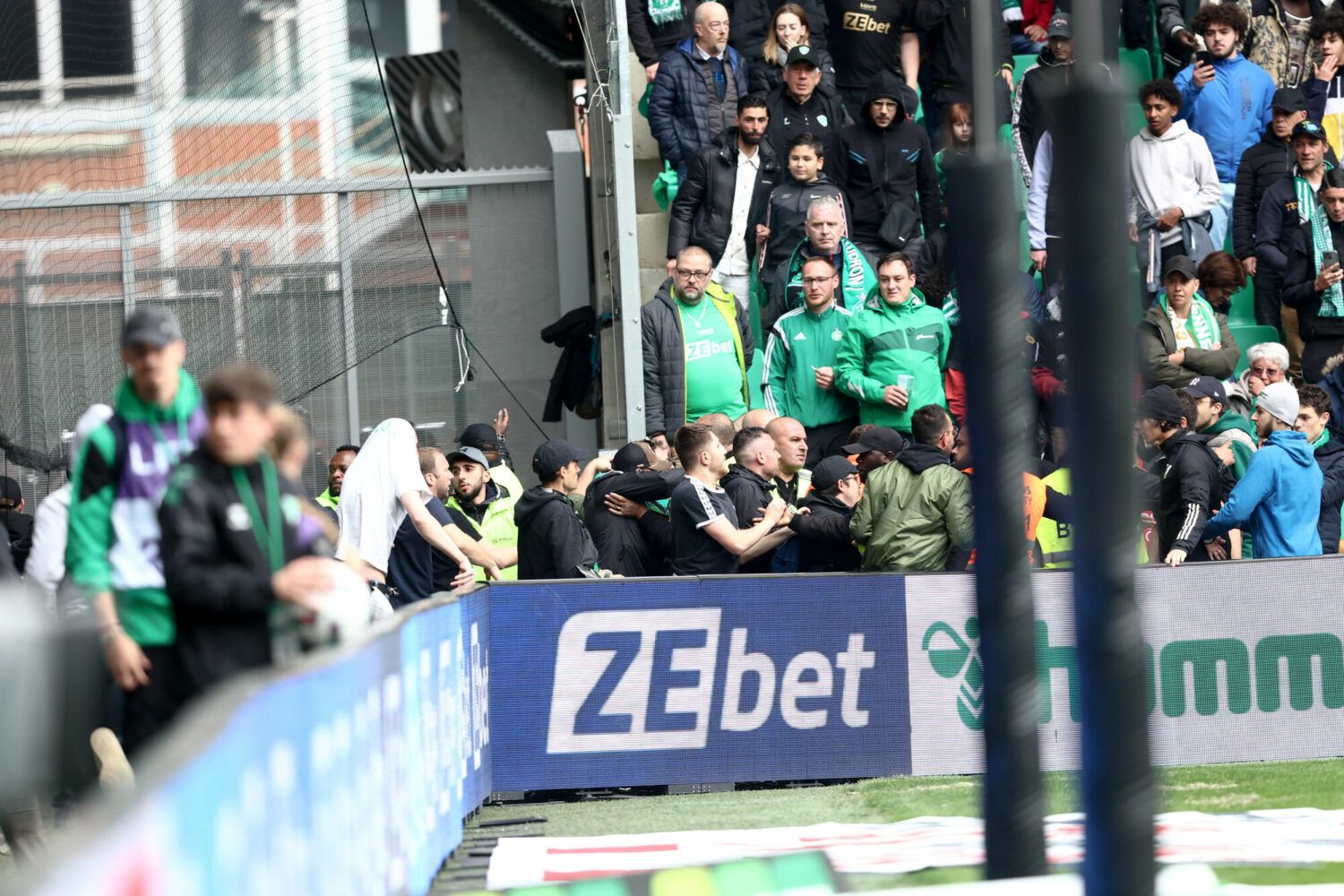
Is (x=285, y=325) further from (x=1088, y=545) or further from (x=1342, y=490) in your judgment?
(x=1088, y=545)

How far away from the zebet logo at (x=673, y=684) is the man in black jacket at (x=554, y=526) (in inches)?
19.5

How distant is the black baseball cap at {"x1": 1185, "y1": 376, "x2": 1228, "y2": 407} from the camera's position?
39.7ft

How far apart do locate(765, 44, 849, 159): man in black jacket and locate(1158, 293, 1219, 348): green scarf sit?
2.93 m

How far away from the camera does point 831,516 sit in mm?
11219

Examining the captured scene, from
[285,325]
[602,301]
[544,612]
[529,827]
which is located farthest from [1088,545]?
[602,301]

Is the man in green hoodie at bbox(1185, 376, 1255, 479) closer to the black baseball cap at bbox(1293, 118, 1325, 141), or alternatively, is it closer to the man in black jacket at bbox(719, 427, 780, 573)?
the man in black jacket at bbox(719, 427, 780, 573)

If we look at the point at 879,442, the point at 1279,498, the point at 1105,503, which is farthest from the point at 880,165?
the point at 1105,503

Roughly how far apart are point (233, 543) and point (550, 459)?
16.3 ft

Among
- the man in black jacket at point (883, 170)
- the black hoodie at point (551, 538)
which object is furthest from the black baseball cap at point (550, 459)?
the man in black jacket at point (883, 170)

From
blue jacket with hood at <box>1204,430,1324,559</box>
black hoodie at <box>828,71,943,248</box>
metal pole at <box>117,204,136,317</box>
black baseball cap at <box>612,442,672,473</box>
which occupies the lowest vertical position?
blue jacket with hood at <box>1204,430,1324,559</box>

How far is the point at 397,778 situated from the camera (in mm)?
6480

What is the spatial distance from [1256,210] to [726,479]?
5.78 metres

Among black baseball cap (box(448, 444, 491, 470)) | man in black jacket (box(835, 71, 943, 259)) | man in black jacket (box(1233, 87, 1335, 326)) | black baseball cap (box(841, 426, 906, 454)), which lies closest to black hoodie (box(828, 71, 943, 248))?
man in black jacket (box(835, 71, 943, 259))

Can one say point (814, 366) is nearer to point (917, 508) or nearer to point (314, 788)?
point (917, 508)
